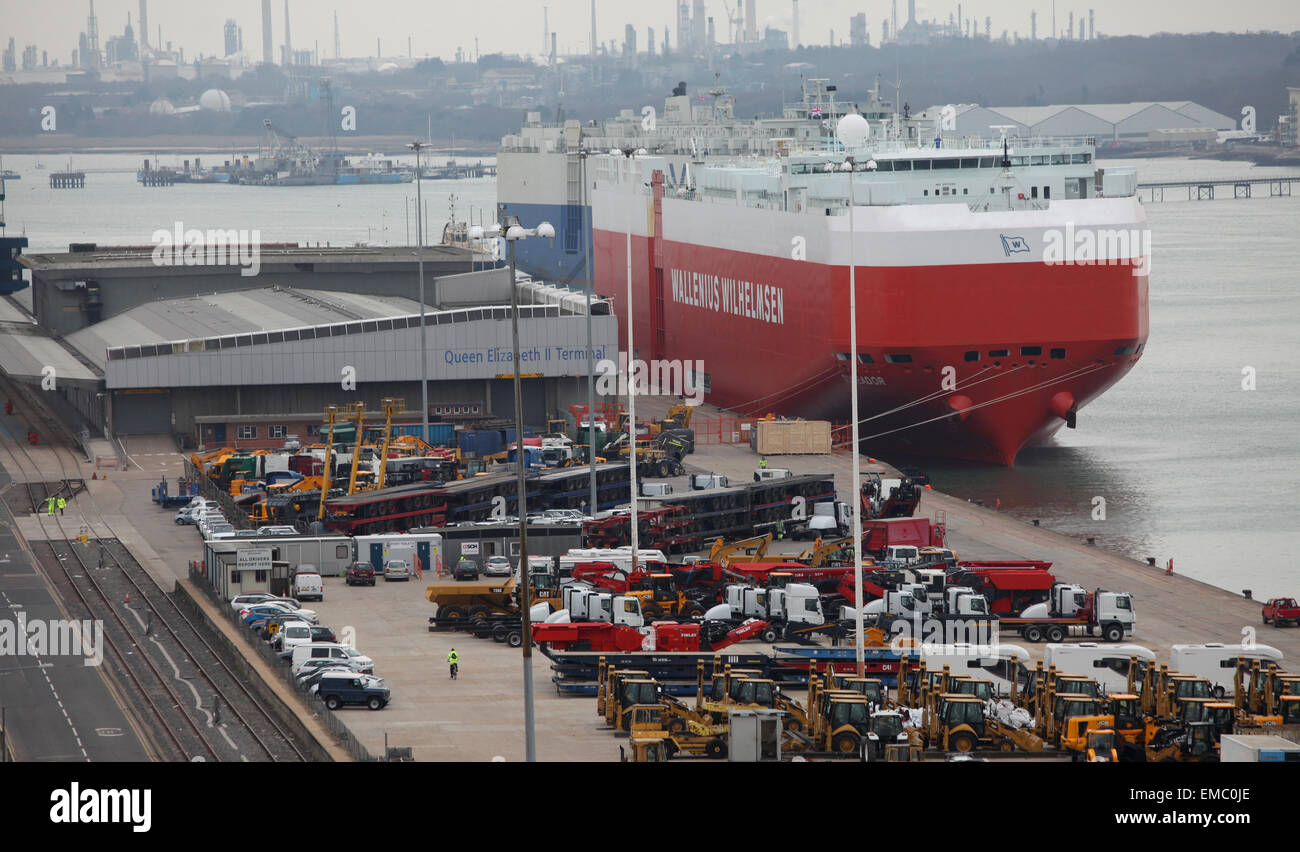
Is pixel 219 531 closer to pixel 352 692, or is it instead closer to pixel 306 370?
pixel 306 370

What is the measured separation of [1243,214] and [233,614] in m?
148

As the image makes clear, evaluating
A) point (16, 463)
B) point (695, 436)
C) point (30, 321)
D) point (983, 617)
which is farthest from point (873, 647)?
point (30, 321)

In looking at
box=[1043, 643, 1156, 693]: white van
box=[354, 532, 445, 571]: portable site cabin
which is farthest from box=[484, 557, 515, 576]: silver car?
box=[1043, 643, 1156, 693]: white van

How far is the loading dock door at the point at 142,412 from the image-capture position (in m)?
50.7

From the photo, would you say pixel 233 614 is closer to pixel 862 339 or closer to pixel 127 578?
pixel 127 578

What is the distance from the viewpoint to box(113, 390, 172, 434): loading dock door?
5072cm

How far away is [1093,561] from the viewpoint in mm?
36312

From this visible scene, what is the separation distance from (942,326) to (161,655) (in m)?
23.4

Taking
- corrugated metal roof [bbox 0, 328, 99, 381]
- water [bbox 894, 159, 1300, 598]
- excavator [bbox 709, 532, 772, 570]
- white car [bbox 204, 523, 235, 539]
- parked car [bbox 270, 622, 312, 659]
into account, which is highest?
corrugated metal roof [bbox 0, 328, 99, 381]

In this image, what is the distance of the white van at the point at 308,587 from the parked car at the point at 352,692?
816 centimetres

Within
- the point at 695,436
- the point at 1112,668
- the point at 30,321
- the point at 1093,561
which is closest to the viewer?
the point at 1112,668

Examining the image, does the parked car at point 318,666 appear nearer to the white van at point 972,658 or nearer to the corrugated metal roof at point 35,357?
the white van at point 972,658

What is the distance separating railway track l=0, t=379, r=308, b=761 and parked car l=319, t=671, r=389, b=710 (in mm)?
711

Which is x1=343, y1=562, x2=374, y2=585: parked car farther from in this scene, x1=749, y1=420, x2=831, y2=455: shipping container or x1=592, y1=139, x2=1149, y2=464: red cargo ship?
x1=749, y1=420, x2=831, y2=455: shipping container
